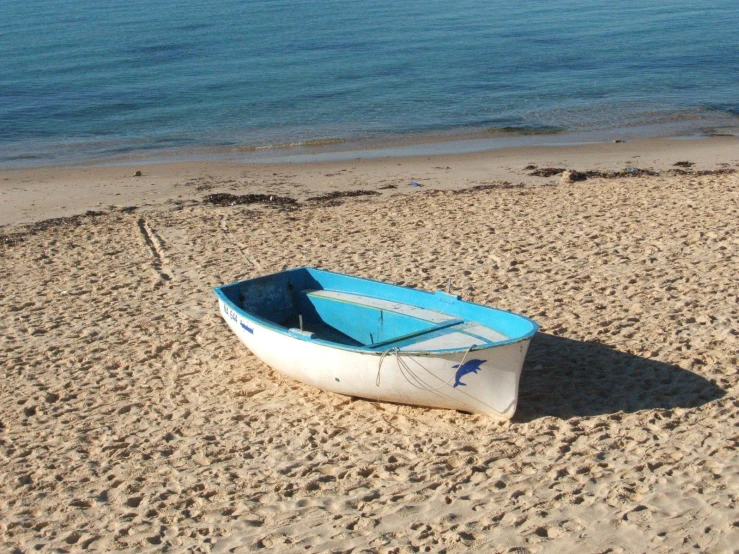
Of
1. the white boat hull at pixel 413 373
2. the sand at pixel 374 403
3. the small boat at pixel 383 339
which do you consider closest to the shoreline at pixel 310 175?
the sand at pixel 374 403

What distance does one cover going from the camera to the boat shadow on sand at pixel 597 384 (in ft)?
23.8

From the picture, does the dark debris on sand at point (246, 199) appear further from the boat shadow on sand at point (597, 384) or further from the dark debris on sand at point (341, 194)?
the boat shadow on sand at point (597, 384)

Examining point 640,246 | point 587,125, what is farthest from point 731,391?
point 587,125

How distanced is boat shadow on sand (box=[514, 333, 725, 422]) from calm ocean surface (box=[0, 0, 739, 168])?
14065 millimetres

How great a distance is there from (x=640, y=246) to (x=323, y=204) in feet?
18.5

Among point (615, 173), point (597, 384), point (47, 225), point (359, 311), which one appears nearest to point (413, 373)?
point (359, 311)

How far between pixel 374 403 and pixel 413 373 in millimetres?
694

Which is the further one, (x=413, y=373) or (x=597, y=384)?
(x=597, y=384)

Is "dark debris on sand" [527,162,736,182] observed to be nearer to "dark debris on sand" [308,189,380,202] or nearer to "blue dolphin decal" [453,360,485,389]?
"dark debris on sand" [308,189,380,202]

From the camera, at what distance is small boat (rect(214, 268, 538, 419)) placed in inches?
271

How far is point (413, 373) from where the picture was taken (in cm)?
702

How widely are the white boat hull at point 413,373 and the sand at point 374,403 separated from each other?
0.54 ft

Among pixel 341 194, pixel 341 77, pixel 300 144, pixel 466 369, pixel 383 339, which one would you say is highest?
A: pixel 341 77

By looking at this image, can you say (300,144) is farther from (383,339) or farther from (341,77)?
(383,339)
